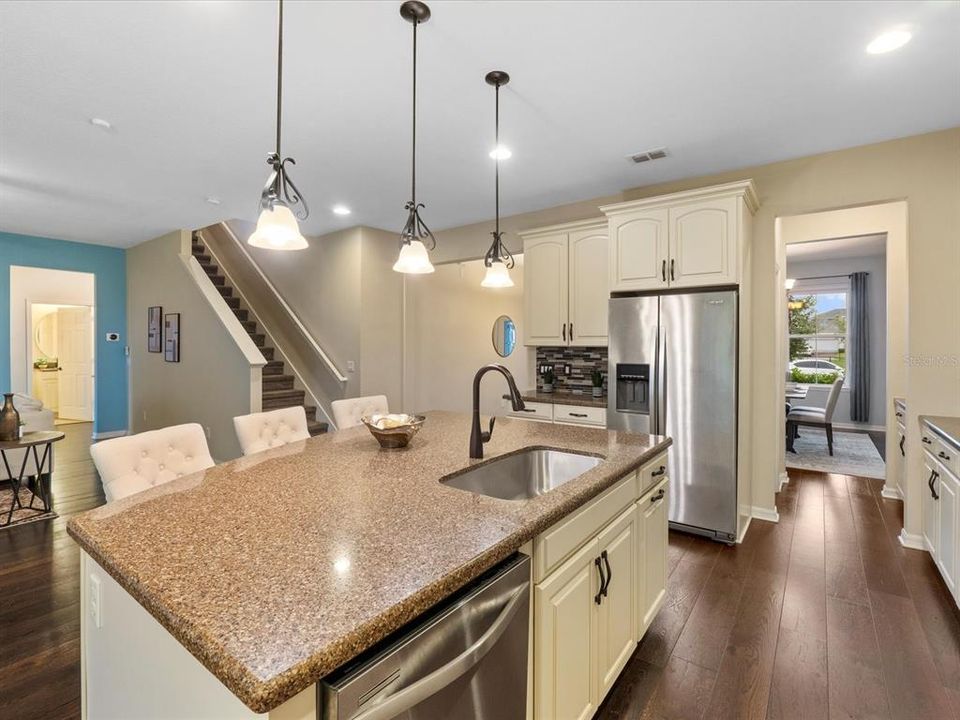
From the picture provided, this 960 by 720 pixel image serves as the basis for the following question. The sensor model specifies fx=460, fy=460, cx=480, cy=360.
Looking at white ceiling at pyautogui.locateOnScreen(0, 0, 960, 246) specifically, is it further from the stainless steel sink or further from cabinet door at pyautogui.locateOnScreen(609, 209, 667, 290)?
the stainless steel sink

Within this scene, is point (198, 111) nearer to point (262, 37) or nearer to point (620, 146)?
point (262, 37)

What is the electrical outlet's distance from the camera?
3.88 ft

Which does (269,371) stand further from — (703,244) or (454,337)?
(703,244)

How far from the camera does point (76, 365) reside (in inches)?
327

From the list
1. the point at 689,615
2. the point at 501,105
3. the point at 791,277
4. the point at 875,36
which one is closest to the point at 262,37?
the point at 501,105

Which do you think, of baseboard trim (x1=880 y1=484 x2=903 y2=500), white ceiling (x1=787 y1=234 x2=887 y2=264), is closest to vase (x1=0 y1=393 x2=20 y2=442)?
baseboard trim (x1=880 y1=484 x2=903 y2=500)

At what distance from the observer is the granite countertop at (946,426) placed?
2.27 metres

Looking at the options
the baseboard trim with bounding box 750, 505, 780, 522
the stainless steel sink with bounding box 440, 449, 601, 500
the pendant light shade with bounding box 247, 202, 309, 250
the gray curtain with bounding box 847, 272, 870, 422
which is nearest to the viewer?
the pendant light shade with bounding box 247, 202, 309, 250

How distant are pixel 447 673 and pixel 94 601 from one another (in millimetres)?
985

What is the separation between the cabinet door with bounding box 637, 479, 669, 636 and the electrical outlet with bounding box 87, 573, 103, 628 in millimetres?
1768

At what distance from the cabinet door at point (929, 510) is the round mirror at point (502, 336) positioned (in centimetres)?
442

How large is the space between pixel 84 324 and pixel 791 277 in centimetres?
1221

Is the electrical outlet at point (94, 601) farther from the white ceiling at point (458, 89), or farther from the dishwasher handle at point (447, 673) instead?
the white ceiling at point (458, 89)

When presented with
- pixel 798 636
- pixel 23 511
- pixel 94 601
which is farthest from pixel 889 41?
pixel 23 511
